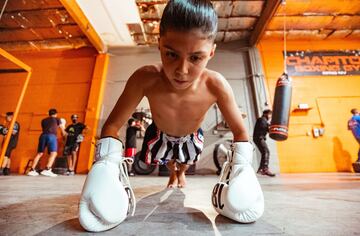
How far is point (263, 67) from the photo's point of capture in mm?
5055

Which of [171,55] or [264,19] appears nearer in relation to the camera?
[171,55]

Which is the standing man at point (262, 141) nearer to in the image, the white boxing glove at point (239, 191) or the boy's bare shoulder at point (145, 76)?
the white boxing glove at point (239, 191)

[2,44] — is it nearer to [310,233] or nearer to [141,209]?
[141,209]

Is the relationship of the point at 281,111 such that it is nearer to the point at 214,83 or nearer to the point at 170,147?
the point at 170,147

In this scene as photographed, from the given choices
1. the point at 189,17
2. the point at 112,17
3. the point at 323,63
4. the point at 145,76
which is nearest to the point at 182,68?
the point at 189,17

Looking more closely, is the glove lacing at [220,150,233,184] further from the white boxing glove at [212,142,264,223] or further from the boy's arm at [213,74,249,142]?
the boy's arm at [213,74,249,142]

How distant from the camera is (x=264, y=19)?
4344 millimetres

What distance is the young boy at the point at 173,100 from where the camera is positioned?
0.64 metres

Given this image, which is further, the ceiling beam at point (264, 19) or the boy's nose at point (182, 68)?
the ceiling beam at point (264, 19)

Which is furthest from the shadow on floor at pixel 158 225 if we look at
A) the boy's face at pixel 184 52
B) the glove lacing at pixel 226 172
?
the boy's face at pixel 184 52

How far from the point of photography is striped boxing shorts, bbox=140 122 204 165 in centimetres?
137

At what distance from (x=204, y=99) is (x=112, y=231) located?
632mm

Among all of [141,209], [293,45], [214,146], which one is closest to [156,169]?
[214,146]

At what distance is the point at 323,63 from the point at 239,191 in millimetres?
5787
